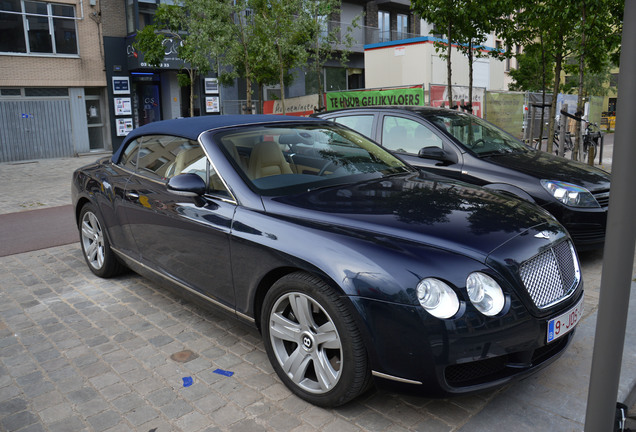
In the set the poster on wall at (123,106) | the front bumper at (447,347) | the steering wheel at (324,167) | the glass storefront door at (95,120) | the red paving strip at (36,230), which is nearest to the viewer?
the front bumper at (447,347)

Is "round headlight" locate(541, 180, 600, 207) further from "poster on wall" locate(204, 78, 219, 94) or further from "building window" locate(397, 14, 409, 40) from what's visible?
"building window" locate(397, 14, 409, 40)

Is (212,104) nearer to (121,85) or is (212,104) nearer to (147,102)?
(147,102)

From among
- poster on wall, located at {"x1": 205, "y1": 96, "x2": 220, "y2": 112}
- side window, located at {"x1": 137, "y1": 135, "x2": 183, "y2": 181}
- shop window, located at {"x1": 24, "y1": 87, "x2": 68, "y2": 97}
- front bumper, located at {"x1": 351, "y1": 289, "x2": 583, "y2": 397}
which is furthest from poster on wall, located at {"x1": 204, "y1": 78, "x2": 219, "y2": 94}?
front bumper, located at {"x1": 351, "y1": 289, "x2": 583, "y2": 397}

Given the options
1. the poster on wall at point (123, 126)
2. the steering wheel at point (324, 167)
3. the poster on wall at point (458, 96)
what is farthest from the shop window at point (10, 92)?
the steering wheel at point (324, 167)

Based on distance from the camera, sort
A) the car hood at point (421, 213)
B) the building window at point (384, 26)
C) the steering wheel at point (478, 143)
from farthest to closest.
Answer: the building window at point (384, 26) → the steering wheel at point (478, 143) → the car hood at point (421, 213)

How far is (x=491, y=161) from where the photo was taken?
571 cm

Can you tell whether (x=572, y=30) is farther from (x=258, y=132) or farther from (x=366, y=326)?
(x=366, y=326)

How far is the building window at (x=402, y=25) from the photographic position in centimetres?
3538

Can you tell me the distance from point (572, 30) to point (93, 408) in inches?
445

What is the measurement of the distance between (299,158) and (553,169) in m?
3.05

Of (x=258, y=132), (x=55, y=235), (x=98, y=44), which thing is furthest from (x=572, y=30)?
(x=98, y=44)

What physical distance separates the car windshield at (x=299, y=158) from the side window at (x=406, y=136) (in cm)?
189

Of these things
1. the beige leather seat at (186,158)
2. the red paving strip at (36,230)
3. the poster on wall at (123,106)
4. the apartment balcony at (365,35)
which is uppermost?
the apartment balcony at (365,35)

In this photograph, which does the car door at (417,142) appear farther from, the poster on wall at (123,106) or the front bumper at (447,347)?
the poster on wall at (123,106)
